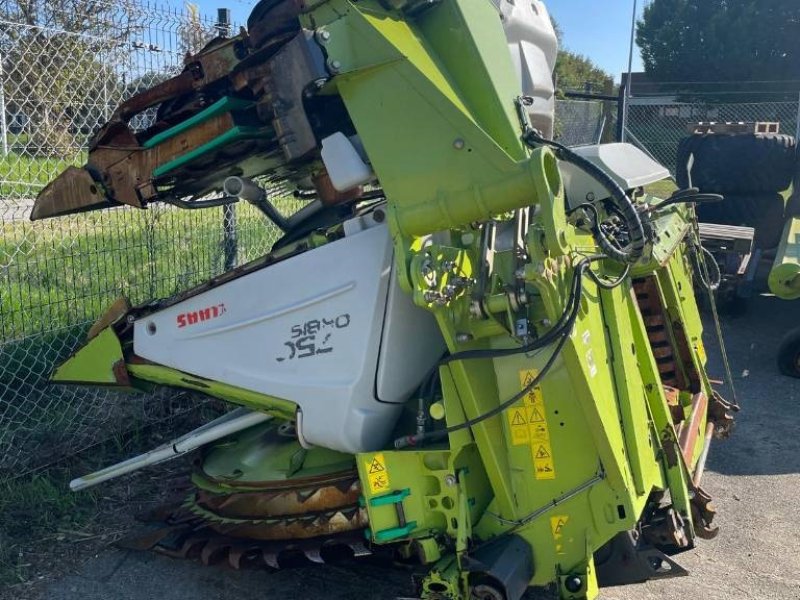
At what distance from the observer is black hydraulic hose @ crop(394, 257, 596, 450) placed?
101 inches

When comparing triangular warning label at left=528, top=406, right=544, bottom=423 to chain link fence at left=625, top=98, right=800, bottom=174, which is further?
chain link fence at left=625, top=98, right=800, bottom=174

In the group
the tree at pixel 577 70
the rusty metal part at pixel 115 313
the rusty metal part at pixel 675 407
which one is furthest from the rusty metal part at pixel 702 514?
the tree at pixel 577 70

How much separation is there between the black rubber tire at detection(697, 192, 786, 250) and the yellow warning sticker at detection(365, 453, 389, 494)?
6509 millimetres

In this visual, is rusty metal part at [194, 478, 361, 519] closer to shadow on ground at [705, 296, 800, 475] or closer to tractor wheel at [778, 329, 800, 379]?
shadow on ground at [705, 296, 800, 475]

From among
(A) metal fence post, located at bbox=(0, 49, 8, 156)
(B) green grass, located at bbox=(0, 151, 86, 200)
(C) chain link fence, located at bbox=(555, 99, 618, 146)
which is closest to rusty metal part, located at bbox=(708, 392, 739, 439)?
(B) green grass, located at bbox=(0, 151, 86, 200)

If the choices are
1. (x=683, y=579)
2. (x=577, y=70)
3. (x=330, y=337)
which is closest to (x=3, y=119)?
(x=330, y=337)

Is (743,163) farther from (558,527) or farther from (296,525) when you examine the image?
(296,525)

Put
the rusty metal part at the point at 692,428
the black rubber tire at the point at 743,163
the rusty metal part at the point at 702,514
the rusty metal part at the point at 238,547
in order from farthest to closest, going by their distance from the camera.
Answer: the black rubber tire at the point at 743,163, the rusty metal part at the point at 692,428, the rusty metal part at the point at 702,514, the rusty metal part at the point at 238,547

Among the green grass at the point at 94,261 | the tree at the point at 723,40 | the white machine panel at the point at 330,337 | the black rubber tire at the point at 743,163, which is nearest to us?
the white machine panel at the point at 330,337

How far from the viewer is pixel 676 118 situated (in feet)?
58.3

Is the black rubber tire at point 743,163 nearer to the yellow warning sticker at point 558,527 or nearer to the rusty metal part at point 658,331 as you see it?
the rusty metal part at point 658,331

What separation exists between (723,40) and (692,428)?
26251 millimetres

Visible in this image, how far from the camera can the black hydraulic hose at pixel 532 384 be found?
8.41 ft

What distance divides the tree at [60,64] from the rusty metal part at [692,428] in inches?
137
